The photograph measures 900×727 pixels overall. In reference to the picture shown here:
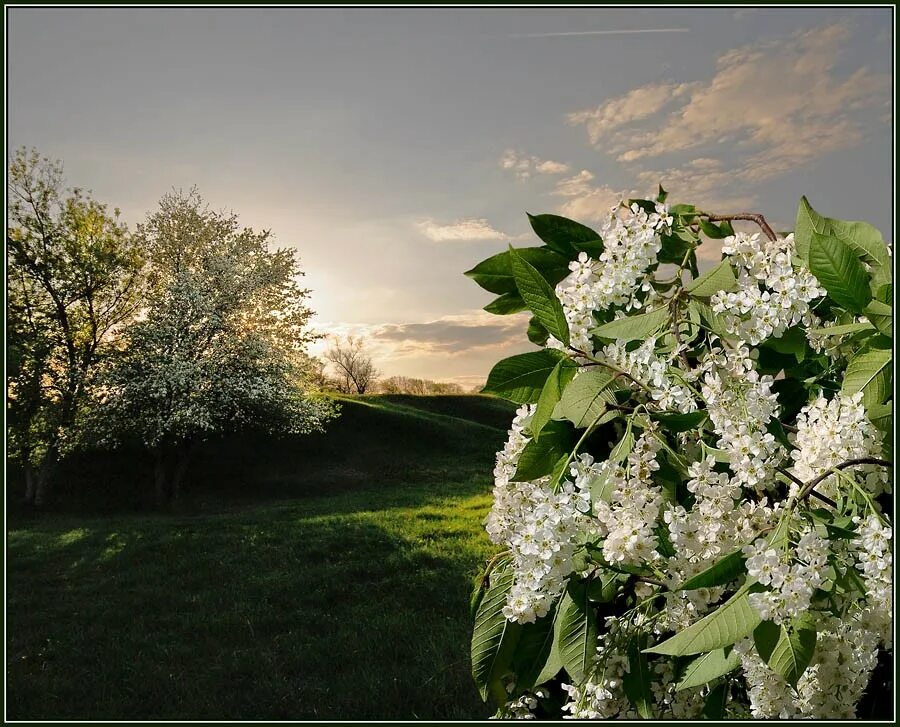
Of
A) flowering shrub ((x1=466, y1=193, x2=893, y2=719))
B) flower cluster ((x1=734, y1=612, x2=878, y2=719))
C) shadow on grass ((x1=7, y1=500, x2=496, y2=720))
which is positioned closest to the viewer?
flowering shrub ((x1=466, y1=193, x2=893, y2=719))

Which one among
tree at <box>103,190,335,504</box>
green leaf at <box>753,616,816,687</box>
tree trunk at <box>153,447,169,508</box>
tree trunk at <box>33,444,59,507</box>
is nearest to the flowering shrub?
green leaf at <box>753,616,816,687</box>

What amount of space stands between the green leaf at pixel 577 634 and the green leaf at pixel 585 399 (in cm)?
28

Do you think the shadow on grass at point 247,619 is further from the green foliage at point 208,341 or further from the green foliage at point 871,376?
the green foliage at point 871,376

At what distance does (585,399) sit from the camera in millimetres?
1083

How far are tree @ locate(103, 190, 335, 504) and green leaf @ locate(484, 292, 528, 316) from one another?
11.5m

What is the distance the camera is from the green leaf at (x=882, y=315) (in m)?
1.08

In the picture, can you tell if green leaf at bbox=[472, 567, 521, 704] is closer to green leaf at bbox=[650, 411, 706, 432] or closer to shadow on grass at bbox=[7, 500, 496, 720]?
green leaf at bbox=[650, 411, 706, 432]

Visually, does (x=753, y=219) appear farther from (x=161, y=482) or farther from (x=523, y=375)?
(x=161, y=482)

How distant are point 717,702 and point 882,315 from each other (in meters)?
0.73

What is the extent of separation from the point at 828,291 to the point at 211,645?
6.88 meters

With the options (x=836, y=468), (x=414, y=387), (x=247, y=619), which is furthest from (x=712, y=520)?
(x=414, y=387)

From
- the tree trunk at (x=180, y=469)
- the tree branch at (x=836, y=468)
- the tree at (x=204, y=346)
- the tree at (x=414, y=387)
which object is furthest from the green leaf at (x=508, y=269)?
the tree at (x=414, y=387)

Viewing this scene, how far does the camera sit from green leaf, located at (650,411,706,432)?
105 centimetres

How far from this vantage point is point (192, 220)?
14.4m
